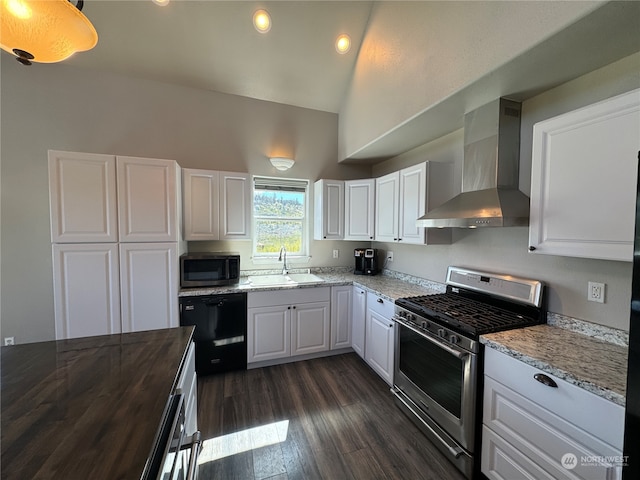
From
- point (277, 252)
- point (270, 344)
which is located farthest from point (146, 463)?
point (277, 252)

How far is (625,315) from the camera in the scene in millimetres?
1382

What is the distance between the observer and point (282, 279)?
315 centimetres

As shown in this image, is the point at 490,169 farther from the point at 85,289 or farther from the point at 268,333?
the point at 85,289

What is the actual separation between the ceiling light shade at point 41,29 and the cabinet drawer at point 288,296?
2.12 metres

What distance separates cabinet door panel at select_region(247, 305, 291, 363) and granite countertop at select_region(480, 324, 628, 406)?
74.6 inches

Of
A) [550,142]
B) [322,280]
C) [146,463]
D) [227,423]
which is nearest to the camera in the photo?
[146,463]

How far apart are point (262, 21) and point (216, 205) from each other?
191 cm

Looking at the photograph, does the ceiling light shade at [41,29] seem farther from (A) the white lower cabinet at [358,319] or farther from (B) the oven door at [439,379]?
(A) the white lower cabinet at [358,319]

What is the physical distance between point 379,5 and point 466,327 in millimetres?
3006

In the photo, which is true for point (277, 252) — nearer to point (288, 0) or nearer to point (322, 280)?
point (322, 280)

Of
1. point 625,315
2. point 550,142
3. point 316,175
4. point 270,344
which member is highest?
point 316,175

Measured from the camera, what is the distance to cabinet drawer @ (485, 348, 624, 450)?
1002 millimetres

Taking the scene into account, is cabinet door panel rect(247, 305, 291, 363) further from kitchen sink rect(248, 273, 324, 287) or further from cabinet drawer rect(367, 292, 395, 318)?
cabinet drawer rect(367, 292, 395, 318)

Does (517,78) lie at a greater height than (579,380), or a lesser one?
greater
